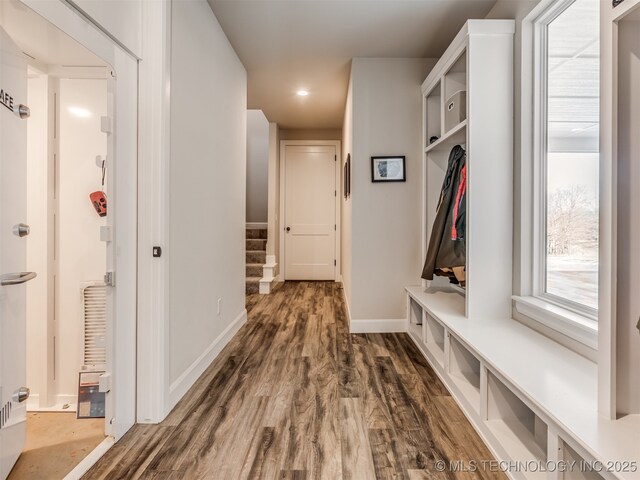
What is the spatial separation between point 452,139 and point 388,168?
675 mm

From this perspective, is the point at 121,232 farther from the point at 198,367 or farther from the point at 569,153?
the point at 569,153

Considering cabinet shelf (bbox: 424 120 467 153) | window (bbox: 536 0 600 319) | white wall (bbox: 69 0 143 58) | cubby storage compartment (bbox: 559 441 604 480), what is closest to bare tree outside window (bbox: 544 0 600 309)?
window (bbox: 536 0 600 319)

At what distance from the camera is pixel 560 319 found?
1.62 meters

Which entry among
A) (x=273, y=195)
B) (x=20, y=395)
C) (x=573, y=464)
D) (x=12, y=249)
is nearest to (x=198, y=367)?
(x=20, y=395)

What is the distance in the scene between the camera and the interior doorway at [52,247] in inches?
46.0

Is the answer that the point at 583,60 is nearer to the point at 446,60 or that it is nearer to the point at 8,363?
the point at 446,60

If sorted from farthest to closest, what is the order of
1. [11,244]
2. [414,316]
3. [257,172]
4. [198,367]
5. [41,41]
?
[257,172], [414,316], [198,367], [41,41], [11,244]

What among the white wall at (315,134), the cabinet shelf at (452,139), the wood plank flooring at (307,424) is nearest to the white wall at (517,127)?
the cabinet shelf at (452,139)

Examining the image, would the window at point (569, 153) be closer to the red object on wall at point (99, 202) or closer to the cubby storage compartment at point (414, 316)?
the cubby storage compartment at point (414, 316)

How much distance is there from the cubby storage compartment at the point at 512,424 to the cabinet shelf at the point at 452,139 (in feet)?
5.11

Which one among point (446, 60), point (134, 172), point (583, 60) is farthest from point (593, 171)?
point (134, 172)

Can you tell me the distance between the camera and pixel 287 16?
2.46m

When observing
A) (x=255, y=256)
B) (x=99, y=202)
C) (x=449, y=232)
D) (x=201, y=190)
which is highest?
(x=201, y=190)

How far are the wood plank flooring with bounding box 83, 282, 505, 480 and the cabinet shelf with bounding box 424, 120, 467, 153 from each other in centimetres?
166
